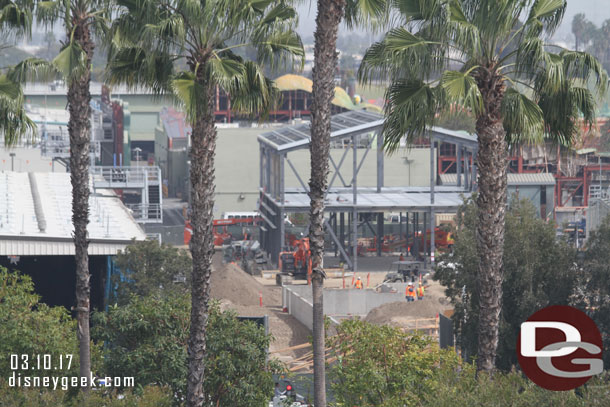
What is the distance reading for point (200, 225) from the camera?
1872 centimetres

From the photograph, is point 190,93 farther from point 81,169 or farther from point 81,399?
point 81,399

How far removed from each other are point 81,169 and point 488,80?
8.73m

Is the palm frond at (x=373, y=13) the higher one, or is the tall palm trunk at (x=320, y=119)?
the palm frond at (x=373, y=13)

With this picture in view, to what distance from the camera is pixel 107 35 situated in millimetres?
20859

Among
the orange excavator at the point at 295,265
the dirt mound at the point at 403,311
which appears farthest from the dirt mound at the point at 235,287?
the dirt mound at the point at 403,311

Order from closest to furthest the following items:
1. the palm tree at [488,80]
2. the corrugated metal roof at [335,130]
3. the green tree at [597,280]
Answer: the palm tree at [488,80] < the green tree at [597,280] < the corrugated metal roof at [335,130]

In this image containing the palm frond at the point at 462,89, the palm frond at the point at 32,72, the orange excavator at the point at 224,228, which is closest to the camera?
the palm frond at the point at 462,89

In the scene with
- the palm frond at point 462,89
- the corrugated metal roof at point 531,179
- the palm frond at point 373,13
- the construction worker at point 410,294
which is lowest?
the construction worker at point 410,294

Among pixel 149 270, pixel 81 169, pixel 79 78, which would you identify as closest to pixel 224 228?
pixel 149 270

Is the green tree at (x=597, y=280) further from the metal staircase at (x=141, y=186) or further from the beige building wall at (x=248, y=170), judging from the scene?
the beige building wall at (x=248, y=170)

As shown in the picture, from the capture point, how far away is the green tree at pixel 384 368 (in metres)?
20.0

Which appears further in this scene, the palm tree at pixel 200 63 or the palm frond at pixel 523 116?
the palm tree at pixel 200 63

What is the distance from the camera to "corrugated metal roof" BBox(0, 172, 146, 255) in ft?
139

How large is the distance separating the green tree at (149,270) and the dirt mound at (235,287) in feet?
27.8
